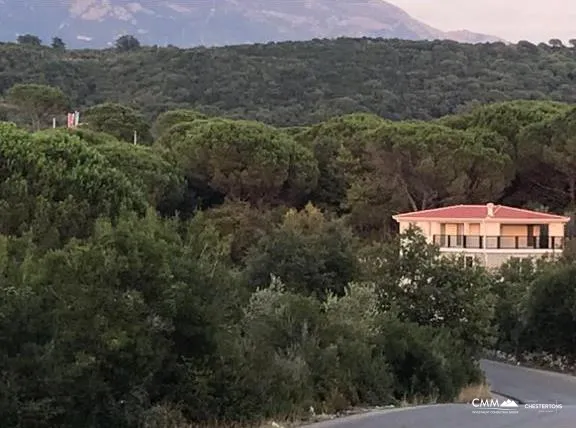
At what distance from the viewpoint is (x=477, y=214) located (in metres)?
54.7

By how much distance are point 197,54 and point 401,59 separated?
59.6 feet

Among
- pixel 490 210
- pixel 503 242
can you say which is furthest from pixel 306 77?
pixel 490 210

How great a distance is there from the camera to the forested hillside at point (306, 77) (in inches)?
3324

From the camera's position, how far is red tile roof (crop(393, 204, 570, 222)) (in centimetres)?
5481

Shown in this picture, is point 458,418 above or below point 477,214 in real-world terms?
below

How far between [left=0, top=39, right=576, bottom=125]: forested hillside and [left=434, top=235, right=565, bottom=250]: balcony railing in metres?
21.3

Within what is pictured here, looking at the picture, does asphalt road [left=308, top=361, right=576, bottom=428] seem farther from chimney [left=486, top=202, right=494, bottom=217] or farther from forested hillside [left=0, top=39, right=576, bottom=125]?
forested hillside [left=0, top=39, right=576, bottom=125]

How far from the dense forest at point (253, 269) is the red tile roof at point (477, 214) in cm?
213

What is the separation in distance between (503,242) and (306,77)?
3966 centimetres

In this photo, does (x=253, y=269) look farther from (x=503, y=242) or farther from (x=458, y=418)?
(x=503, y=242)

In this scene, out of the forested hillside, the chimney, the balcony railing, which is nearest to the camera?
the chimney

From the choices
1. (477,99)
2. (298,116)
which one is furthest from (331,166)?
(477,99)

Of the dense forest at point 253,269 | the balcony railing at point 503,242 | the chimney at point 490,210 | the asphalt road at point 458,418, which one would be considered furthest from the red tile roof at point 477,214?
the asphalt road at point 458,418

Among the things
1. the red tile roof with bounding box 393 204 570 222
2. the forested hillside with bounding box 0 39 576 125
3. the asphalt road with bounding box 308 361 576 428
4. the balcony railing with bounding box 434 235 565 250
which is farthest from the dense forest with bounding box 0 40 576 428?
the forested hillside with bounding box 0 39 576 125
